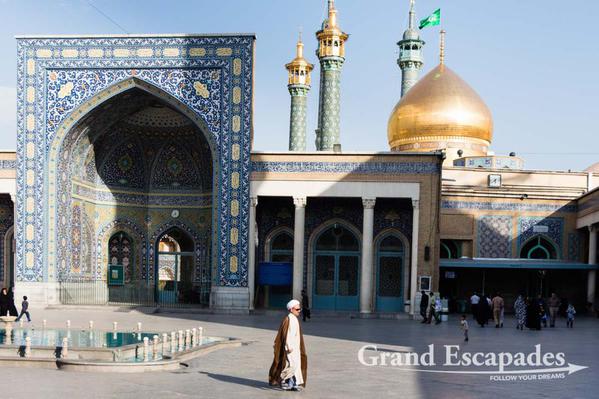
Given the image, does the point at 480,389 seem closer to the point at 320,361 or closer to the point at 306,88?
the point at 320,361

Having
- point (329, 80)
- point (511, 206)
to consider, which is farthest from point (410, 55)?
point (511, 206)

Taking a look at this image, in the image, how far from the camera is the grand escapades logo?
10.9m

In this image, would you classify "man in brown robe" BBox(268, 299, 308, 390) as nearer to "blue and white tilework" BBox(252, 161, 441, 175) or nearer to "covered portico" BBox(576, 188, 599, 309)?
"blue and white tilework" BBox(252, 161, 441, 175)

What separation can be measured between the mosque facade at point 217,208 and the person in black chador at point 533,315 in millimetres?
2990

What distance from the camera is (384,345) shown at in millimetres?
14203

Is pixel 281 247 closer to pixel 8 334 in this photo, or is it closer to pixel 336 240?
pixel 336 240

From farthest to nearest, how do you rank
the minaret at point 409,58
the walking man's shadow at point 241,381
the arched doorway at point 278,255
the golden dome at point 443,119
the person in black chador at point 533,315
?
the minaret at point 409,58 → the golden dome at point 443,119 → the arched doorway at point 278,255 → the person in black chador at point 533,315 → the walking man's shadow at point 241,381

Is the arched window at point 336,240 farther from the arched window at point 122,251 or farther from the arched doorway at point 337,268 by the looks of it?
the arched window at point 122,251

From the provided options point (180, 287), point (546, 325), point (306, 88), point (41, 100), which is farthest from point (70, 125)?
point (306, 88)

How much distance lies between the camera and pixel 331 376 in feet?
33.5

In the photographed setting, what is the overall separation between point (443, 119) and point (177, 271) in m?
14.4

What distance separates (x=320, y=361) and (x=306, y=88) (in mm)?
33581

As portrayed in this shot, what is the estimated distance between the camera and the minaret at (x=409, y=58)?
1623 inches

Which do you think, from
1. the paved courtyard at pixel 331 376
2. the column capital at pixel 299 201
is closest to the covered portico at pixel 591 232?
the paved courtyard at pixel 331 376
